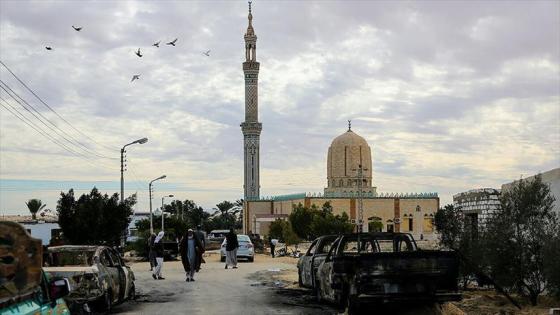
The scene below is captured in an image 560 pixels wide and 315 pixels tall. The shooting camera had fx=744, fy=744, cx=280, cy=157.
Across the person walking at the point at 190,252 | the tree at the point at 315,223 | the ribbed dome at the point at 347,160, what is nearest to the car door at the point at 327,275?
the person walking at the point at 190,252

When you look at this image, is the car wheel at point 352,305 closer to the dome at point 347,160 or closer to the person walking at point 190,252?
the person walking at point 190,252

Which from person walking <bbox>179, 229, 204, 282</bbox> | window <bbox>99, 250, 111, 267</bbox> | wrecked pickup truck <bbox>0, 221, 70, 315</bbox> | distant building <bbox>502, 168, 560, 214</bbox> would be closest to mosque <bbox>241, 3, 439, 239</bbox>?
person walking <bbox>179, 229, 204, 282</bbox>

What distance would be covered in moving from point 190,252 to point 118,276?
8.54 m

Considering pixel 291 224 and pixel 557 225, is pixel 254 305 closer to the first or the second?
pixel 557 225

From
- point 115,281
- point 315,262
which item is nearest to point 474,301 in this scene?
point 315,262

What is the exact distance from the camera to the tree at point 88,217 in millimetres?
30000

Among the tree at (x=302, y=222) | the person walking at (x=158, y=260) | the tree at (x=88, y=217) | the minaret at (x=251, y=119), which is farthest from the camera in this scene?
the minaret at (x=251, y=119)

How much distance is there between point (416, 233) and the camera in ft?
347

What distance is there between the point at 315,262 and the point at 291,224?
207 ft

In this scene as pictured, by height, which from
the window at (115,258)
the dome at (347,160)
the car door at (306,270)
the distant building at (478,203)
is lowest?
the car door at (306,270)

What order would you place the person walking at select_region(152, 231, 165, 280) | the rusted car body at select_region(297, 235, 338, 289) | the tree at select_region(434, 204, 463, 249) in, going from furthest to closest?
the person walking at select_region(152, 231, 165, 280)
the tree at select_region(434, 204, 463, 249)
the rusted car body at select_region(297, 235, 338, 289)

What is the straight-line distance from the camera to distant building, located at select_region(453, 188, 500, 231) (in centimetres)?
2411

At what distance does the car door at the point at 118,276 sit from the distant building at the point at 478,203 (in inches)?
476

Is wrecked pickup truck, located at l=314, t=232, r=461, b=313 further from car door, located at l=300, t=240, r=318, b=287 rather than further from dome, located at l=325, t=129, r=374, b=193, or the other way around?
dome, located at l=325, t=129, r=374, b=193
